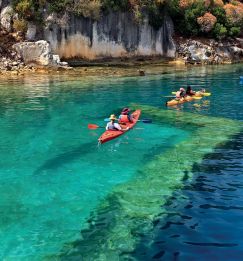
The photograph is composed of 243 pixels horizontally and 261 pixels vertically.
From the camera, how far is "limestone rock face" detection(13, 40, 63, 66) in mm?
47156

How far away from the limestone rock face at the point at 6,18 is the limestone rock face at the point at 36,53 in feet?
9.66

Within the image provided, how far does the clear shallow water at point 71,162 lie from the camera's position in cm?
1059

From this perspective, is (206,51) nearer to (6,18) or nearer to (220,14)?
(220,14)

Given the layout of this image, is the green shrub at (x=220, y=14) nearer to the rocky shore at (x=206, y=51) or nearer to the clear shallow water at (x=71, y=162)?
the rocky shore at (x=206, y=51)

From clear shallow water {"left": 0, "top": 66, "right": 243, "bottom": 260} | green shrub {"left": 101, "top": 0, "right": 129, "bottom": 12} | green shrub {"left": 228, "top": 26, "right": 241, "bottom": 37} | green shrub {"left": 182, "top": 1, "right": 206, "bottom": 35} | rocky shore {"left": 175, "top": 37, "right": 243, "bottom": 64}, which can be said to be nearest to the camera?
clear shallow water {"left": 0, "top": 66, "right": 243, "bottom": 260}

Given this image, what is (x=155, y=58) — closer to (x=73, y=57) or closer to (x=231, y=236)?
(x=73, y=57)

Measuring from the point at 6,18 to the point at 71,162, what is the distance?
119ft

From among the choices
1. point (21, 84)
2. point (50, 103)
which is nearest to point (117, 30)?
point (21, 84)

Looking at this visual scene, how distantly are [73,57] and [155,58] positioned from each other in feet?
47.2

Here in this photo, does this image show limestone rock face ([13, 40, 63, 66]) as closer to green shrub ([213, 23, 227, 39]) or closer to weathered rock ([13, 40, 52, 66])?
weathered rock ([13, 40, 52, 66])

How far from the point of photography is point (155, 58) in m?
61.3

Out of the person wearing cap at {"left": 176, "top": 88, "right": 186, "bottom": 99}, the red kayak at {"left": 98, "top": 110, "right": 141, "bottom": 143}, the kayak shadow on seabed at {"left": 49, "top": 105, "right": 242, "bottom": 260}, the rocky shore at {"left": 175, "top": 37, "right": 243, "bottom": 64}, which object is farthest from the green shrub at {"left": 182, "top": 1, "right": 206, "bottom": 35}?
the kayak shadow on seabed at {"left": 49, "top": 105, "right": 242, "bottom": 260}

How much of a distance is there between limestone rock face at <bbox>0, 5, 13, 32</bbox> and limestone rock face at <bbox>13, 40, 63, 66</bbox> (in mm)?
2943

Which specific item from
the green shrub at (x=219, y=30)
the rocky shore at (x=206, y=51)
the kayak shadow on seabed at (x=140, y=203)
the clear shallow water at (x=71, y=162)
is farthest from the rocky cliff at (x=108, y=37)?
the kayak shadow on seabed at (x=140, y=203)
